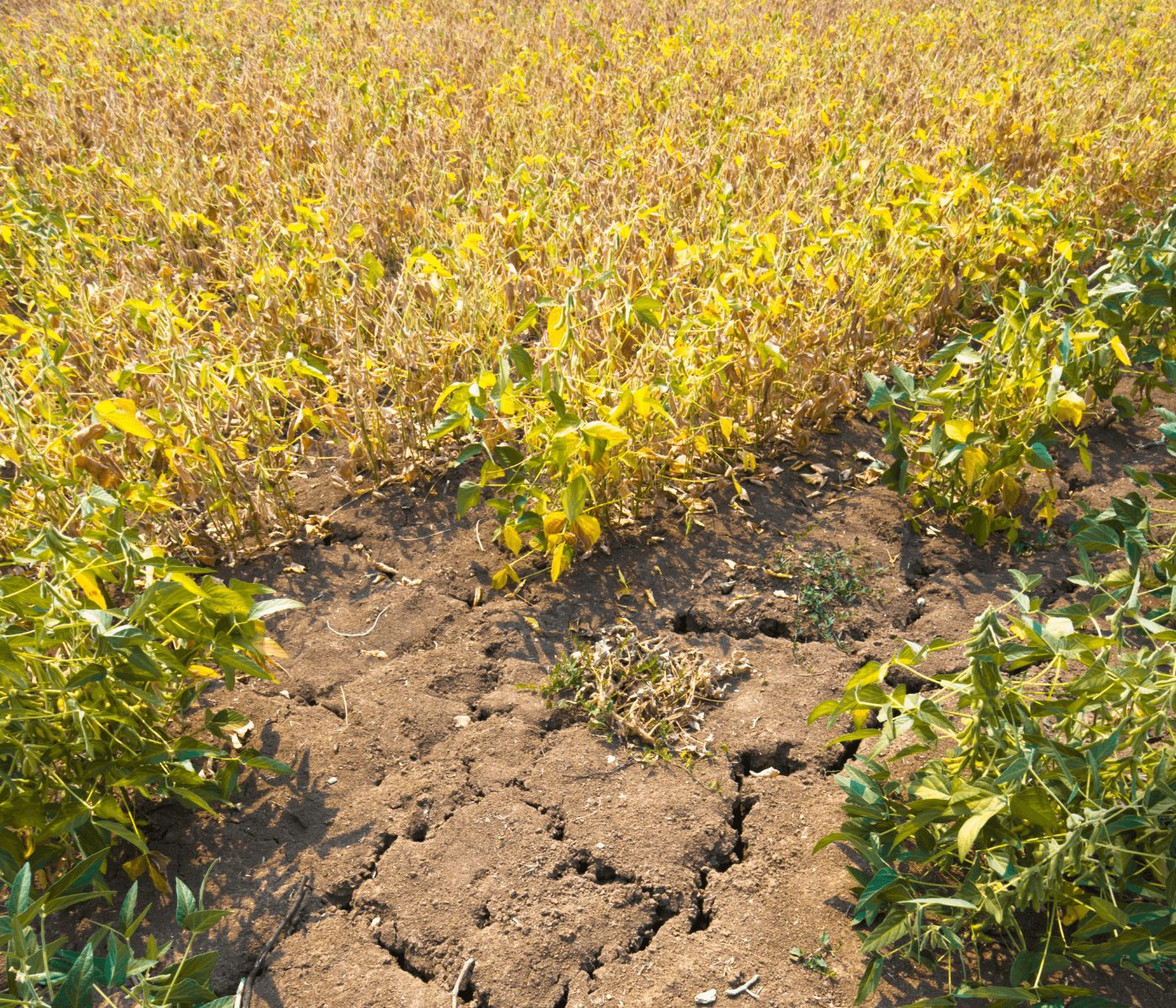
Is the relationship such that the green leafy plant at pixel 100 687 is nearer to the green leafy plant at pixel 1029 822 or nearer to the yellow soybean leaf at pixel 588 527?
the yellow soybean leaf at pixel 588 527

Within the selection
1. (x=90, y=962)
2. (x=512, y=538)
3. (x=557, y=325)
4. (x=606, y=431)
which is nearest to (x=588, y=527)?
(x=512, y=538)

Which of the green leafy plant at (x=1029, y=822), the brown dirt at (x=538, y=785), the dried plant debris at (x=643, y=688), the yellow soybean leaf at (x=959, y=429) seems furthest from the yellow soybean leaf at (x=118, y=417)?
the yellow soybean leaf at (x=959, y=429)

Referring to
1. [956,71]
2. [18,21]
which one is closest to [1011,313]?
[956,71]

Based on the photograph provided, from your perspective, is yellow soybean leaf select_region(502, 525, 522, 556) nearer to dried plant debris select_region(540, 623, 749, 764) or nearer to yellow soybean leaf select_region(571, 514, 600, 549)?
yellow soybean leaf select_region(571, 514, 600, 549)

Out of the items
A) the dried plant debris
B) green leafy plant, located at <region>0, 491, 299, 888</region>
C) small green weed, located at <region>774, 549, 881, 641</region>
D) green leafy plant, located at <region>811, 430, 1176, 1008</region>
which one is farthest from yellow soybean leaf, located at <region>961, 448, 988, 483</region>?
green leafy plant, located at <region>0, 491, 299, 888</region>

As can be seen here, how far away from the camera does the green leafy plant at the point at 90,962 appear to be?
49.0 inches

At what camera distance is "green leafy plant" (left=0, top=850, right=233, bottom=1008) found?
1244 millimetres

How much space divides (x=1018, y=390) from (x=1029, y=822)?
1.42 meters

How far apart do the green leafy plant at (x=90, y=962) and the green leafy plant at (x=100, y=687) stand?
0.43 feet

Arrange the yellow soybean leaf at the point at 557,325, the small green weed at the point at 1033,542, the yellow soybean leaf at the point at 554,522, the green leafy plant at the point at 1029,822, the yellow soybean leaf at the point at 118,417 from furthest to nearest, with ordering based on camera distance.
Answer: the small green weed at the point at 1033,542
the yellow soybean leaf at the point at 554,522
the yellow soybean leaf at the point at 557,325
the yellow soybean leaf at the point at 118,417
the green leafy plant at the point at 1029,822

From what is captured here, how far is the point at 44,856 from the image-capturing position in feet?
5.42

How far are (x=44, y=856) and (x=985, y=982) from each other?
1750 mm

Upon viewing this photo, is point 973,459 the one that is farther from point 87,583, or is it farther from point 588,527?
point 87,583

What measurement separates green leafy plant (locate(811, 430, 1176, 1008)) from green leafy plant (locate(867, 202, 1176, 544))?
683 mm
